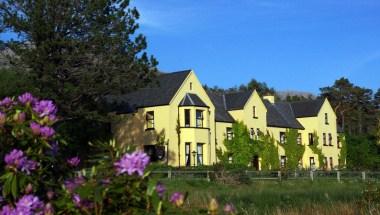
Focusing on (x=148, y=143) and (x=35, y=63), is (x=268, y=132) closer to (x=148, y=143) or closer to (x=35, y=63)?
(x=148, y=143)

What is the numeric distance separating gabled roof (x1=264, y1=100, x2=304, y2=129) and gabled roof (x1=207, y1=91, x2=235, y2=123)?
504cm

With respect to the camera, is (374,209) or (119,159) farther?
(374,209)

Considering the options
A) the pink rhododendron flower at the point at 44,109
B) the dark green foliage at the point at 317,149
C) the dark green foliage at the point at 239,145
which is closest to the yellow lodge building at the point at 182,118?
the dark green foliage at the point at 239,145

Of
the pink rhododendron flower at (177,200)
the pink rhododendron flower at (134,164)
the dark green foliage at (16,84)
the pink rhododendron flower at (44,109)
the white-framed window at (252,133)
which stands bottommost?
the pink rhododendron flower at (177,200)

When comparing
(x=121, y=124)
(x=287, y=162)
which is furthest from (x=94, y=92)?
(x=287, y=162)

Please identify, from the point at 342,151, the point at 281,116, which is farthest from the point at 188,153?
the point at 342,151

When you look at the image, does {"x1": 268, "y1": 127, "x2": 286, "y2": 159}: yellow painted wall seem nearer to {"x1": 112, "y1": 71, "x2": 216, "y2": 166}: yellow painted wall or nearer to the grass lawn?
{"x1": 112, "y1": 71, "x2": 216, "y2": 166}: yellow painted wall

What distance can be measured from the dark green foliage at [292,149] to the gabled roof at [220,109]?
7745mm

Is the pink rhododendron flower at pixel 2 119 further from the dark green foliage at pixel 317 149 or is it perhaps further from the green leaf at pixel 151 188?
the dark green foliage at pixel 317 149

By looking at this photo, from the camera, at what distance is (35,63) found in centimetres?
3728

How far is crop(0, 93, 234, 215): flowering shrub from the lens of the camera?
3.16 m

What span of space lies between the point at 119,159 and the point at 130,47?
38033mm

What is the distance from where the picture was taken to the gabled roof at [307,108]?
64.5 m

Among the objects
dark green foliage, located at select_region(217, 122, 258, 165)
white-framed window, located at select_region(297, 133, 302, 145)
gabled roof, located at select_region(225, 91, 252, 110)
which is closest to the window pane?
dark green foliage, located at select_region(217, 122, 258, 165)
